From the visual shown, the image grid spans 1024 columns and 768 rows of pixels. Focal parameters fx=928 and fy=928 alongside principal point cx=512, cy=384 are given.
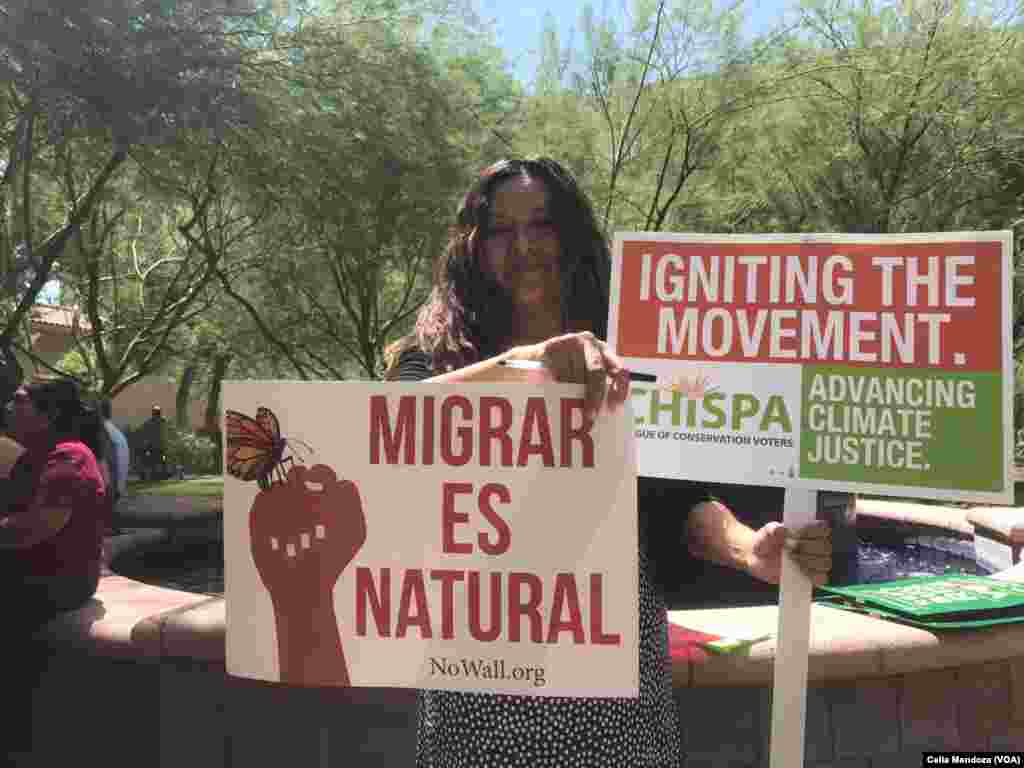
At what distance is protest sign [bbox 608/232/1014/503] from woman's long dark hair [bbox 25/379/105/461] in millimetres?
2715

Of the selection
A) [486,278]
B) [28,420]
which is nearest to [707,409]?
[486,278]

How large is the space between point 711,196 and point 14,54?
10.1m

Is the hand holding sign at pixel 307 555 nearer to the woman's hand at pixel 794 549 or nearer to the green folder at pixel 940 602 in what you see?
the woman's hand at pixel 794 549

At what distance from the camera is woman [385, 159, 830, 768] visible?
5.25ft

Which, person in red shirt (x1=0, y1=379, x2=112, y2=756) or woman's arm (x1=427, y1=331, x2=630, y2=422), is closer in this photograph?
woman's arm (x1=427, y1=331, x2=630, y2=422)

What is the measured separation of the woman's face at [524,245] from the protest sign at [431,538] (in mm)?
250

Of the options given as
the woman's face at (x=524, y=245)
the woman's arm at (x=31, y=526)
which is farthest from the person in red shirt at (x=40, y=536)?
the woman's face at (x=524, y=245)

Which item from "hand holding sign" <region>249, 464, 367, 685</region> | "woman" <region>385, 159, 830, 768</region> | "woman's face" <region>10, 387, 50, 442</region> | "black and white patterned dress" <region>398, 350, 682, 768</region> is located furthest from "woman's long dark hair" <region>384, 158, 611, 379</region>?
"woman's face" <region>10, 387, 50, 442</region>

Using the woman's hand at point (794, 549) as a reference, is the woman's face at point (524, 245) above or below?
above

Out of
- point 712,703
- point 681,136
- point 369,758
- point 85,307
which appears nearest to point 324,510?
point 369,758

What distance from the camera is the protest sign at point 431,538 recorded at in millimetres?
1626

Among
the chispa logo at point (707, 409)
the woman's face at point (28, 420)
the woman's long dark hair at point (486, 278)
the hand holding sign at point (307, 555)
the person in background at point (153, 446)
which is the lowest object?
the person in background at point (153, 446)

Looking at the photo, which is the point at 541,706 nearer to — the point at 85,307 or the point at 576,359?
the point at 576,359

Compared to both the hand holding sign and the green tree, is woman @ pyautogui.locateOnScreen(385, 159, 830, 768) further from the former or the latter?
the green tree
